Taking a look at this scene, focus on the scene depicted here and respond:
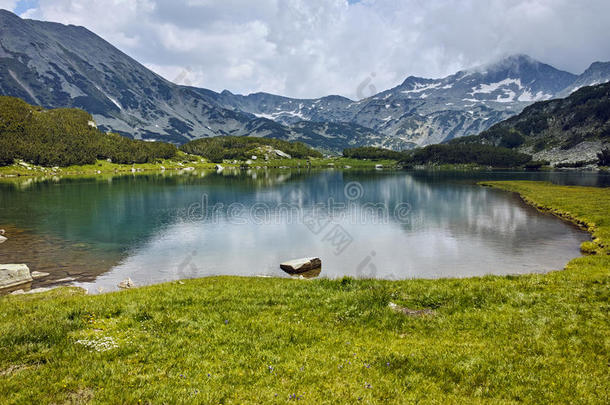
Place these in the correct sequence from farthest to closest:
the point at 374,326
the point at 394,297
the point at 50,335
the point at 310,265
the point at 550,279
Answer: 1. the point at 310,265
2. the point at 550,279
3. the point at 394,297
4. the point at 374,326
5. the point at 50,335

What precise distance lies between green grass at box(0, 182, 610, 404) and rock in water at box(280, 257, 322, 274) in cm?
1576

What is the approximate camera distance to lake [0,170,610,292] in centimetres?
3759

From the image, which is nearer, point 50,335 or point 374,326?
point 50,335

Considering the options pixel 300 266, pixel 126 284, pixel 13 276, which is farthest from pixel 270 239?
pixel 13 276

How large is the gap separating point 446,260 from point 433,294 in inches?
918

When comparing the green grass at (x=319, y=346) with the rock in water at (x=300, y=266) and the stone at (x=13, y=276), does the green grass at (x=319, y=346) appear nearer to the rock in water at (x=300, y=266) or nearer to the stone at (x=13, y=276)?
the rock in water at (x=300, y=266)

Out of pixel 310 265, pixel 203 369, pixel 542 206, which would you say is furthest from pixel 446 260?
pixel 542 206

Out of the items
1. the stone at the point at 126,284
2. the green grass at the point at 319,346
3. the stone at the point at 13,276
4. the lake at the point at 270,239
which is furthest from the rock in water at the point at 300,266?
the stone at the point at 13,276

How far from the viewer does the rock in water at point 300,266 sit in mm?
36656

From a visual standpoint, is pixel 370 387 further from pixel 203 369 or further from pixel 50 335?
pixel 50 335

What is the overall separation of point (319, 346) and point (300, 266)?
23.0 m

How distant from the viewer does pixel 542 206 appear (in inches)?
3155

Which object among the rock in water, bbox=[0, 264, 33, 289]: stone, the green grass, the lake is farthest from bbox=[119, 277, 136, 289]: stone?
the rock in water

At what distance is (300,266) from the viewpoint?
36.8m
